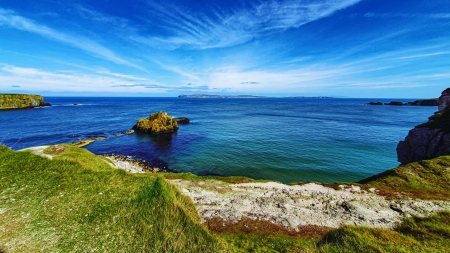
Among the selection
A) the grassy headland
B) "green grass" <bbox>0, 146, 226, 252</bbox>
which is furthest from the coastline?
the grassy headland

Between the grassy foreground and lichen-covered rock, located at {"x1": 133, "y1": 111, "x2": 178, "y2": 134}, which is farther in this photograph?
lichen-covered rock, located at {"x1": 133, "y1": 111, "x2": 178, "y2": 134}

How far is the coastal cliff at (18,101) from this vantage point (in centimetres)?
12219

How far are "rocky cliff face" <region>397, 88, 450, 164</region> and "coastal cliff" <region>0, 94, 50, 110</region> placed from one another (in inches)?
7675

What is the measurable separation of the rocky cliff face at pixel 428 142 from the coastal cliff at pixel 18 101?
194951mm

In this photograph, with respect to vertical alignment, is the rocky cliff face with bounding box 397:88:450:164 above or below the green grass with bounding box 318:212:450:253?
above

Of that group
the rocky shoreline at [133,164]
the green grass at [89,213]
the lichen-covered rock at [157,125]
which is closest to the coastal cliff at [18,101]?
the lichen-covered rock at [157,125]

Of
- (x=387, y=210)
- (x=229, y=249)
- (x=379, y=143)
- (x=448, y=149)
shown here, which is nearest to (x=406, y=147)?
(x=448, y=149)

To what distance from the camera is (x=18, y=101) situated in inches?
5054

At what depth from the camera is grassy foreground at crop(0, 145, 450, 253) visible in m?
9.55

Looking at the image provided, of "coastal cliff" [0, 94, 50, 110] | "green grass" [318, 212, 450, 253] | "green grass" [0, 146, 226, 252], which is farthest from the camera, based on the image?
"coastal cliff" [0, 94, 50, 110]

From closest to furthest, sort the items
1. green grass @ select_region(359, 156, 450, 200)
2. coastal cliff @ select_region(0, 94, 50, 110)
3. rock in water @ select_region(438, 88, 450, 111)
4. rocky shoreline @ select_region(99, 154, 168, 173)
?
green grass @ select_region(359, 156, 450, 200), rocky shoreline @ select_region(99, 154, 168, 173), rock in water @ select_region(438, 88, 450, 111), coastal cliff @ select_region(0, 94, 50, 110)

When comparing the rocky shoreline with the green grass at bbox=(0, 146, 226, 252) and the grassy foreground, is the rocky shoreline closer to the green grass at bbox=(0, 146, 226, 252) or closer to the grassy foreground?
the green grass at bbox=(0, 146, 226, 252)

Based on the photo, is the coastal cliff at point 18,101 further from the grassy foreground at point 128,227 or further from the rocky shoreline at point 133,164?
the grassy foreground at point 128,227

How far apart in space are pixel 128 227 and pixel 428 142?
39.4 m
